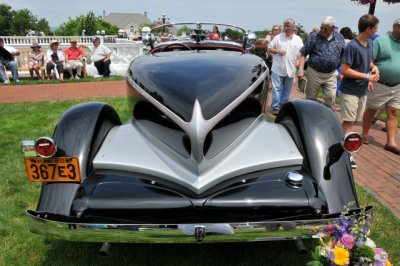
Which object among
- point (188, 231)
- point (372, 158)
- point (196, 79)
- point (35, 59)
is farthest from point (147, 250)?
point (35, 59)

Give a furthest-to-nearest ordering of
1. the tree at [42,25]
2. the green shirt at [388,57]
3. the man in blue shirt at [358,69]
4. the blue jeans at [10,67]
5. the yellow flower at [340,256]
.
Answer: the tree at [42,25] → the blue jeans at [10,67] → the green shirt at [388,57] → the man in blue shirt at [358,69] → the yellow flower at [340,256]

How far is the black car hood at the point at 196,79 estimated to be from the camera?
237 cm

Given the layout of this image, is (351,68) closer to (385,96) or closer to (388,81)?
(388,81)

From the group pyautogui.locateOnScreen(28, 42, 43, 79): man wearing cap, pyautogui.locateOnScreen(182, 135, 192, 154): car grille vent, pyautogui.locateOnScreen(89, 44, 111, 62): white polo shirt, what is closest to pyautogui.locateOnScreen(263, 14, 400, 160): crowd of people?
pyautogui.locateOnScreen(182, 135, 192, 154): car grille vent

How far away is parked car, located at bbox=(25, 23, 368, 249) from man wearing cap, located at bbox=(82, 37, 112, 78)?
9.35 metres

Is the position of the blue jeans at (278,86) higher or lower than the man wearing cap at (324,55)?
lower

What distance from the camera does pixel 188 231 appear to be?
6.60 ft

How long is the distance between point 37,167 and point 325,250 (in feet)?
5.69

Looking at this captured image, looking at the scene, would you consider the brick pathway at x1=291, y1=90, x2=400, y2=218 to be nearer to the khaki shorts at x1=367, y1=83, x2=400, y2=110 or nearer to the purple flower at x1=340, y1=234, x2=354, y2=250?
the khaki shorts at x1=367, y1=83, x2=400, y2=110

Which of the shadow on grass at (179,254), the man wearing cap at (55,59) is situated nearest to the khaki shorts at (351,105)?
the shadow on grass at (179,254)

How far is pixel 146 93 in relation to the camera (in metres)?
2.64

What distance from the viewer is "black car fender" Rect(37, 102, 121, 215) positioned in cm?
218

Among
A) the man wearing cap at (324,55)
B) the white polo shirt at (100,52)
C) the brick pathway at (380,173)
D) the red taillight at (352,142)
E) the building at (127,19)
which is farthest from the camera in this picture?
the building at (127,19)

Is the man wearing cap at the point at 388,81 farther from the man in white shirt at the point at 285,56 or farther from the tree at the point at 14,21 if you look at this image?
the tree at the point at 14,21
